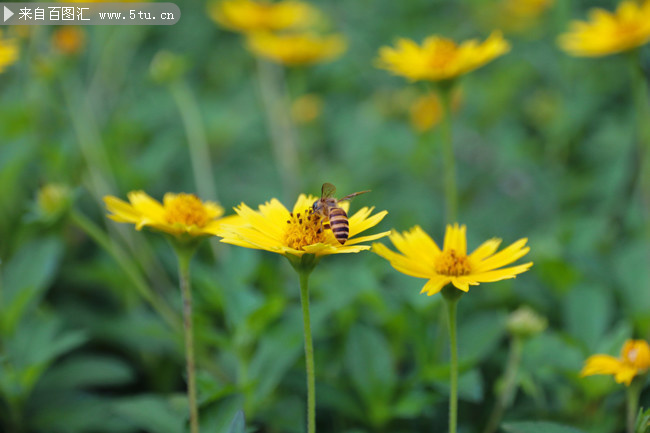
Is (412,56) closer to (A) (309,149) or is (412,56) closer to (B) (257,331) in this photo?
(B) (257,331)

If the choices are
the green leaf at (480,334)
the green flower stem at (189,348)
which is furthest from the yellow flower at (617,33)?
the green flower stem at (189,348)

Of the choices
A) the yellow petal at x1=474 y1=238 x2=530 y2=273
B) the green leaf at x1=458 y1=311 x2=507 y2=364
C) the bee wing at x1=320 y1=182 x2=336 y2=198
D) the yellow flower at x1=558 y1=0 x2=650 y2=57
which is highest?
the yellow flower at x1=558 y1=0 x2=650 y2=57

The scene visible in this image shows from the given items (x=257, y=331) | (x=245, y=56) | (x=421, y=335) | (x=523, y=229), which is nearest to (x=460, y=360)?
(x=421, y=335)

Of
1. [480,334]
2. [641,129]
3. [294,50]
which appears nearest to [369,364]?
[480,334]

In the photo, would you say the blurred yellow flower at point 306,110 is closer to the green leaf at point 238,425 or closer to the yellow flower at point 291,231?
the yellow flower at point 291,231

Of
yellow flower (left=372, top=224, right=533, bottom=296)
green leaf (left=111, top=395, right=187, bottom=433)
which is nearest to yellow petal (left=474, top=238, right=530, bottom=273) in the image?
yellow flower (left=372, top=224, right=533, bottom=296)

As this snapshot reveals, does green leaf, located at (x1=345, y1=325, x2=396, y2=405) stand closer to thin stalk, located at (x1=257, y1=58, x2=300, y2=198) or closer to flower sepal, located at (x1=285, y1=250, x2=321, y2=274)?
flower sepal, located at (x1=285, y1=250, x2=321, y2=274)
